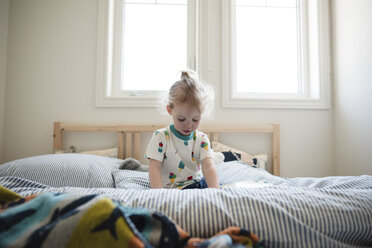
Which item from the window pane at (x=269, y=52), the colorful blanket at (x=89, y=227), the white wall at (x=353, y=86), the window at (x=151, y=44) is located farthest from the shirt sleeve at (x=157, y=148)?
the white wall at (x=353, y=86)

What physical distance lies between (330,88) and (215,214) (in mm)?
2044

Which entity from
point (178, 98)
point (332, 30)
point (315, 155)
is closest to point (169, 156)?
point (178, 98)

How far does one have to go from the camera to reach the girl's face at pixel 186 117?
957 mm

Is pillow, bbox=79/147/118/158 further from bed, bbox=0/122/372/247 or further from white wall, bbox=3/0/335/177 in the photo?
bed, bbox=0/122/372/247

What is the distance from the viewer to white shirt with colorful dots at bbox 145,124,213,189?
3.42 feet

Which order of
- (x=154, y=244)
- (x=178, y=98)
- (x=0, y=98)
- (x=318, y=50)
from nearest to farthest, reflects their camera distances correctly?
(x=154, y=244)
(x=178, y=98)
(x=0, y=98)
(x=318, y=50)

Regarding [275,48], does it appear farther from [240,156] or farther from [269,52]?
[240,156]

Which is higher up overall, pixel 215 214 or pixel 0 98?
pixel 0 98

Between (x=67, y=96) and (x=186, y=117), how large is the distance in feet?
4.75

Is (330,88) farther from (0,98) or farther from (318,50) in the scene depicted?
(0,98)

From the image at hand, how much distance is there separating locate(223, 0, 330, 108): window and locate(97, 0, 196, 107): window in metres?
0.47

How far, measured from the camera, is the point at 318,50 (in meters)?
2.00

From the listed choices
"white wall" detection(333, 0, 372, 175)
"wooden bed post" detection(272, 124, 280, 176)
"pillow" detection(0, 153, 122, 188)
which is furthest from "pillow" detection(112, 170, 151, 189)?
"white wall" detection(333, 0, 372, 175)

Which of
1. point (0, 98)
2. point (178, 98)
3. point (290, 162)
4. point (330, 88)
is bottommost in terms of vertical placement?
point (290, 162)
